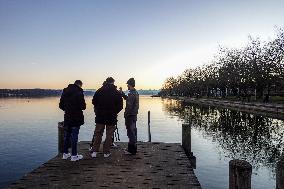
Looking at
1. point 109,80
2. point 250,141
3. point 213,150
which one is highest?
point 109,80

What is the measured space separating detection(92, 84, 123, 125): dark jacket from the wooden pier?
1.51m

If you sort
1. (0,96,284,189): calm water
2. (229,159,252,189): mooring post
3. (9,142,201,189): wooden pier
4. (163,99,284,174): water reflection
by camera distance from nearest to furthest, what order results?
(229,159,252,189): mooring post, (9,142,201,189): wooden pier, (0,96,284,189): calm water, (163,99,284,174): water reflection

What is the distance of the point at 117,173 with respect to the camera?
9414 mm

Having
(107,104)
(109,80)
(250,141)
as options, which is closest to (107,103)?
(107,104)

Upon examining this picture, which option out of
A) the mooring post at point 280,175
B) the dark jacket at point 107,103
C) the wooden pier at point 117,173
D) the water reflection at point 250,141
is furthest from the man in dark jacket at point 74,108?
the water reflection at point 250,141

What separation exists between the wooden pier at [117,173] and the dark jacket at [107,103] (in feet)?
4.97

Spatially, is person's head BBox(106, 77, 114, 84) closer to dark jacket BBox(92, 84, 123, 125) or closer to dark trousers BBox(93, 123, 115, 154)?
dark jacket BBox(92, 84, 123, 125)

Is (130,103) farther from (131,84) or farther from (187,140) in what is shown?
(187,140)

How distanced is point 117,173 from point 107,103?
2.75m

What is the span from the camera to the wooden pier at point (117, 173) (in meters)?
8.37

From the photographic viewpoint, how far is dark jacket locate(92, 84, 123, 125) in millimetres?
11125

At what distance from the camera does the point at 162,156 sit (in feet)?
39.9

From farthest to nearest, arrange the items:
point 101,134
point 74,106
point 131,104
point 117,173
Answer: point 131,104
point 101,134
point 74,106
point 117,173

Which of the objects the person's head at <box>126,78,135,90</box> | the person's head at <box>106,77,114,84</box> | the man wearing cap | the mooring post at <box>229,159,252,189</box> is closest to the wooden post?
the man wearing cap
